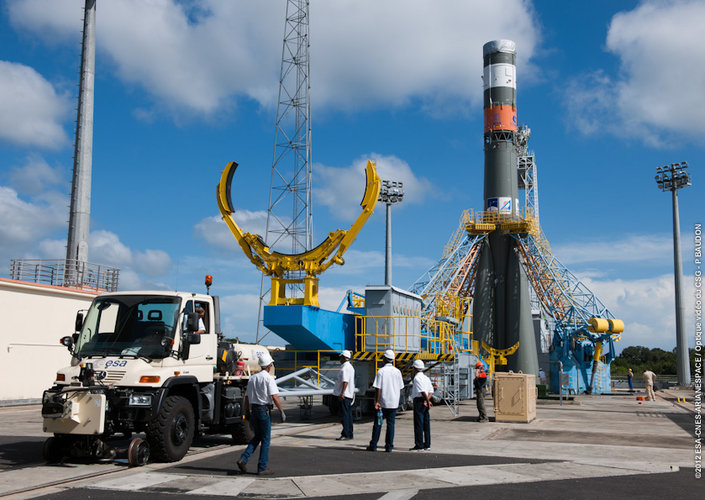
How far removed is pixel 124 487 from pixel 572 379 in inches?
1496

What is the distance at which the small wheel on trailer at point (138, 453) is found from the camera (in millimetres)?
10289

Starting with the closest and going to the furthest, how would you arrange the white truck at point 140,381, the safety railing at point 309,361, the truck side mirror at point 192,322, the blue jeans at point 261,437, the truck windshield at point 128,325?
the blue jeans at point 261,437
the white truck at point 140,381
the truck side mirror at point 192,322
the truck windshield at point 128,325
the safety railing at point 309,361

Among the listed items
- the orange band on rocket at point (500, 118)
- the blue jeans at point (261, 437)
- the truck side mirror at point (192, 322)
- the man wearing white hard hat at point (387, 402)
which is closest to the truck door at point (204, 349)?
the truck side mirror at point (192, 322)

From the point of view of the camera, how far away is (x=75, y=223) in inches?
1422

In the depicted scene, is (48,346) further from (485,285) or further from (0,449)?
(485,285)

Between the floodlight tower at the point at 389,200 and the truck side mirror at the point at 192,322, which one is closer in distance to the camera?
the truck side mirror at the point at 192,322

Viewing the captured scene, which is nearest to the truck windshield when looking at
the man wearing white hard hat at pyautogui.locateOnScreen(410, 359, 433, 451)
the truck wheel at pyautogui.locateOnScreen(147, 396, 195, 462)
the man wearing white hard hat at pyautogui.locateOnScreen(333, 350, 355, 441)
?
the truck wheel at pyautogui.locateOnScreen(147, 396, 195, 462)

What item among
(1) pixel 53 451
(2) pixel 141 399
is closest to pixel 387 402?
(2) pixel 141 399

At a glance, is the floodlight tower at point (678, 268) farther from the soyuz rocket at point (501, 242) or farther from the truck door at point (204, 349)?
the truck door at point (204, 349)

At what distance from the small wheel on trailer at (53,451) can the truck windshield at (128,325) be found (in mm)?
1430

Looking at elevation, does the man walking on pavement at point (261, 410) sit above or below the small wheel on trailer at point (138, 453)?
above

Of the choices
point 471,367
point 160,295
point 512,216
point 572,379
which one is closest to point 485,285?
point 512,216

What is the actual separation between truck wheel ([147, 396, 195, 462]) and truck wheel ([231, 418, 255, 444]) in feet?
6.49

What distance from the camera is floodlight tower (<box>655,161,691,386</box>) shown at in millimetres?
50938
